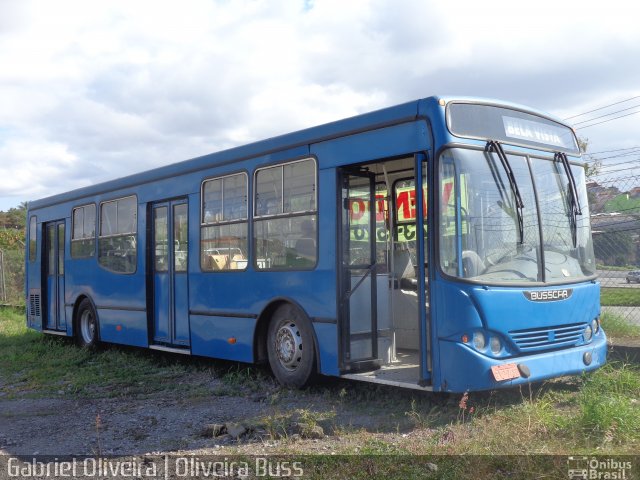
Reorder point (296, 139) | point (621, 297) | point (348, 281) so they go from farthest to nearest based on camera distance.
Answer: point (621, 297) → point (296, 139) → point (348, 281)

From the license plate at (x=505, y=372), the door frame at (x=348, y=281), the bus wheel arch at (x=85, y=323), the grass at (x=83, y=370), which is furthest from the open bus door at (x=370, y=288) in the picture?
the bus wheel arch at (x=85, y=323)

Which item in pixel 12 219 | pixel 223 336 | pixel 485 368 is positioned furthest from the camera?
pixel 12 219

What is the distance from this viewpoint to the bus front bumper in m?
6.01

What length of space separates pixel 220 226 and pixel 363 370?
9.72 feet

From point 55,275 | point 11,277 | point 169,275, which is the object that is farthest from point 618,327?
point 11,277

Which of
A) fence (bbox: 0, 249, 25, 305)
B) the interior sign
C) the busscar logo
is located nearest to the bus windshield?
the busscar logo

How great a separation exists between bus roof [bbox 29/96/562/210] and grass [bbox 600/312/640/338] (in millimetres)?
4497

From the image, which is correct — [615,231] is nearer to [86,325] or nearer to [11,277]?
[86,325]

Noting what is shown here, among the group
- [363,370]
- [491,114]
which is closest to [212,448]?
[363,370]

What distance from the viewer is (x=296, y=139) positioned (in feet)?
26.2

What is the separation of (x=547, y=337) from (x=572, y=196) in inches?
60.2

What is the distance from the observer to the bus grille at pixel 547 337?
6336 mm

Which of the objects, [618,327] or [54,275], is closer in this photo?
[618,327]

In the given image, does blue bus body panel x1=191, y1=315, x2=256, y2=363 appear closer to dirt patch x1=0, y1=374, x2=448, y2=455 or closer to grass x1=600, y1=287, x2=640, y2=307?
dirt patch x1=0, y1=374, x2=448, y2=455
